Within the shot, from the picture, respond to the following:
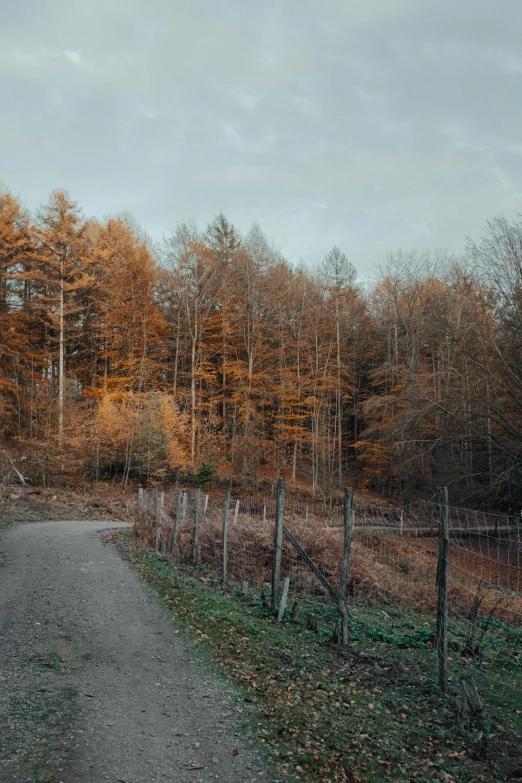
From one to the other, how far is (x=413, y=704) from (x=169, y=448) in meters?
24.3

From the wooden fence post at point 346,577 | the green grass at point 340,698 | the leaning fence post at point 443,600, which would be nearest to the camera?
the green grass at point 340,698

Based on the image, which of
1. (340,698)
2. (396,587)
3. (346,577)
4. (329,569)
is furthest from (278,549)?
(396,587)

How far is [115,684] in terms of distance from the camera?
517 centimetres

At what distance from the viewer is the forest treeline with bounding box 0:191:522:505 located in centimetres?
2758

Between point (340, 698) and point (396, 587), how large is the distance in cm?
617

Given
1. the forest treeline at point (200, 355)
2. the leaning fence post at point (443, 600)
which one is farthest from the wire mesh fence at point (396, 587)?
the forest treeline at point (200, 355)

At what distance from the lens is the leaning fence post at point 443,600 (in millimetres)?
5340

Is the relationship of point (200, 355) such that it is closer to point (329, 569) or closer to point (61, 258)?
point (61, 258)

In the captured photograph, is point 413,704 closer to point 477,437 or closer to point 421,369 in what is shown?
point 477,437

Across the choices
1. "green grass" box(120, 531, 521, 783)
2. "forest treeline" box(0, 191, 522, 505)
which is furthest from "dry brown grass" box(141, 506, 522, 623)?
"forest treeline" box(0, 191, 522, 505)

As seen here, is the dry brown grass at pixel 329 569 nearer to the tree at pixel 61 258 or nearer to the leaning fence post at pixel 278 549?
the leaning fence post at pixel 278 549

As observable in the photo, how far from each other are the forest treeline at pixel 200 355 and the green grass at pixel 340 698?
55.2 feet

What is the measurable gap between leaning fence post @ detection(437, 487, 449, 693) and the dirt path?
2292mm

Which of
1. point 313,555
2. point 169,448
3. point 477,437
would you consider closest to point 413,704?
point 313,555
